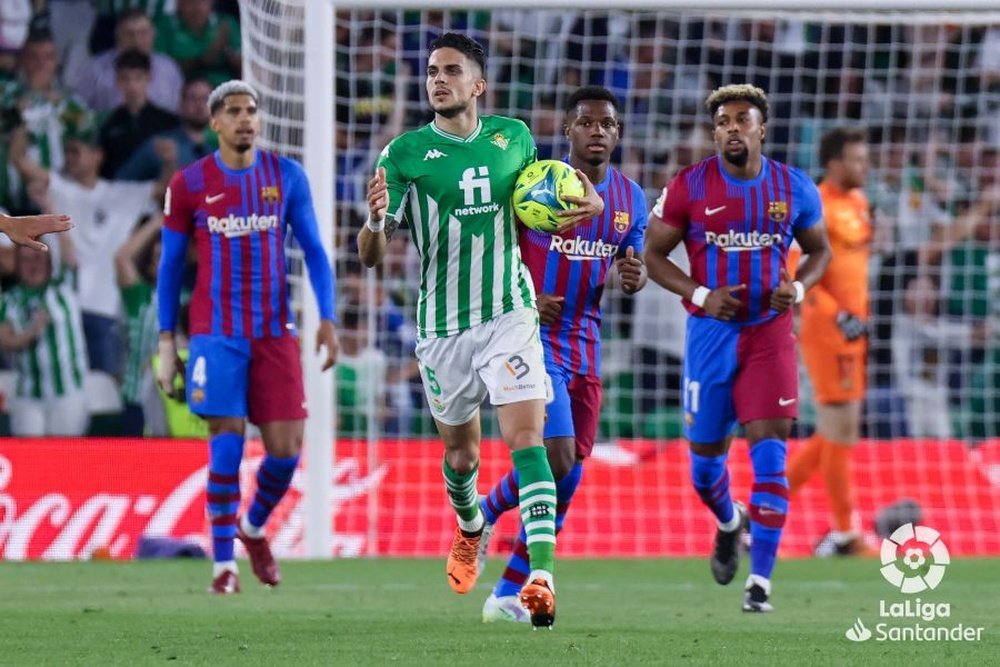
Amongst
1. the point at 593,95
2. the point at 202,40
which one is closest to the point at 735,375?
the point at 593,95

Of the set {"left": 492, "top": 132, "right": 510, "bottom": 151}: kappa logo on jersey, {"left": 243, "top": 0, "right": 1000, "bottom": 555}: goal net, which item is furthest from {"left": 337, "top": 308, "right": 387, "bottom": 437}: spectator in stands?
{"left": 492, "top": 132, "right": 510, "bottom": 151}: kappa logo on jersey

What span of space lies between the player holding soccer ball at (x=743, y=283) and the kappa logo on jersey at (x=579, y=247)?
0.68 m

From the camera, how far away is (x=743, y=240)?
8.87 m

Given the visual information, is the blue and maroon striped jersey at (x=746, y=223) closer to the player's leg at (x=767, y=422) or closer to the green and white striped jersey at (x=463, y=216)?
the player's leg at (x=767, y=422)

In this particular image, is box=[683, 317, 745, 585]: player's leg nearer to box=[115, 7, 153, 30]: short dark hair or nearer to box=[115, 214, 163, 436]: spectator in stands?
box=[115, 214, 163, 436]: spectator in stands

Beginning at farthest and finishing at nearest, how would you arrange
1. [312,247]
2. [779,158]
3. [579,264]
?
[779,158] < [312,247] < [579,264]

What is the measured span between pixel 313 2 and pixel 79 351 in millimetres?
4054

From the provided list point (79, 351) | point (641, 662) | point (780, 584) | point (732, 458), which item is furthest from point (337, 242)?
point (641, 662)

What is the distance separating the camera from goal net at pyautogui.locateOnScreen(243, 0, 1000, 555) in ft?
→ 44.0

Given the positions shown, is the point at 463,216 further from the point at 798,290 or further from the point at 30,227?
the point at 798,290

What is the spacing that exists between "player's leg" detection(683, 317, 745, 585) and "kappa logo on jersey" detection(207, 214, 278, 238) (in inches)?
89.0

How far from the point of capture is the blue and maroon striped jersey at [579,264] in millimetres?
8375

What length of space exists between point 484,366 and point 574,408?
1299mm

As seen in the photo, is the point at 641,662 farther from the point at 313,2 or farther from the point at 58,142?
the point at 58,142
